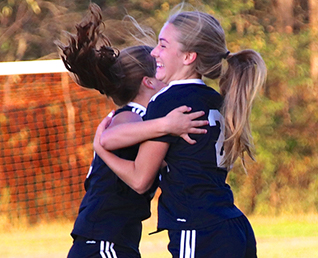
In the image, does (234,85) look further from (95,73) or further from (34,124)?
(34,124)

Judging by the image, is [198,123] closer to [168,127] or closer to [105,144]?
[168,127]

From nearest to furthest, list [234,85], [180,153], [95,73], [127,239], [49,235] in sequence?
[180,153] < [234,85] < [127,239] < [95,73] < [49,235]

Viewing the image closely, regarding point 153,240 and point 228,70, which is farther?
point 153,240

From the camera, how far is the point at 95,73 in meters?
2.86

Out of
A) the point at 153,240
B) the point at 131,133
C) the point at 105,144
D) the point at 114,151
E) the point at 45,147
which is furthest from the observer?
the point at 45,147

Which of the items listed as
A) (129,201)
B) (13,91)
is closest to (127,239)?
(129,201)

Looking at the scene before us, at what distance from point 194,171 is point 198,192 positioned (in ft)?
0.26

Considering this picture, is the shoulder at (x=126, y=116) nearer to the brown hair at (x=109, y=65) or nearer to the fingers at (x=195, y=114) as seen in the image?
the brown hair at (x=109, y=65)

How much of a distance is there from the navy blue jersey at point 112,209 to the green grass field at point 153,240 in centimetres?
380

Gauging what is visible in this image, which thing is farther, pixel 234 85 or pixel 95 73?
pixel 95 73

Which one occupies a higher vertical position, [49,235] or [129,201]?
[129,201]

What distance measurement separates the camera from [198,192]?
2281 mm

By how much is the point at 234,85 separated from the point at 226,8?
8096 millimetres

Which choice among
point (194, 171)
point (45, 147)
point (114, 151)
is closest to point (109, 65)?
point (114, 151)
